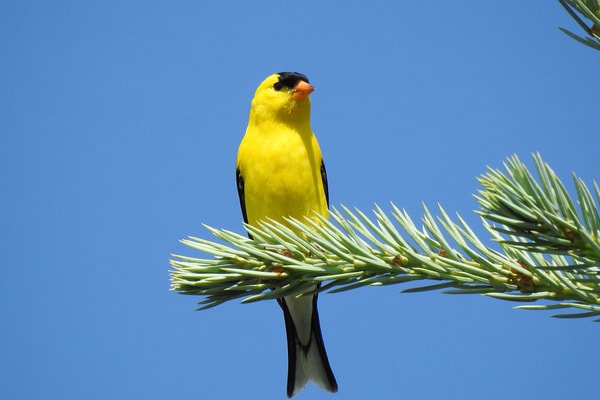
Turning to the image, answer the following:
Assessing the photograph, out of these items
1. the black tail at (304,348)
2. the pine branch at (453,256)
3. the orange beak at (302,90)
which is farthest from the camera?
the orange beak at (302,90)

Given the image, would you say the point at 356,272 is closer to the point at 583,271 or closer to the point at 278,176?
the point at 583,271

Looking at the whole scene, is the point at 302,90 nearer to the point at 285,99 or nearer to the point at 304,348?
the point at 285,99

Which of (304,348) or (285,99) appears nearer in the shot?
(304,348)

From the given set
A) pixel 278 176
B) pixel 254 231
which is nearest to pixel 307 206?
pixel 278 176

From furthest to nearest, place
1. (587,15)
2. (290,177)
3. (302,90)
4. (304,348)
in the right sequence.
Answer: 1. (302,90)
2. (304,348)
3. (290,177)
4. (587,15)

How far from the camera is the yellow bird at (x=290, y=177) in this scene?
11.1 feet

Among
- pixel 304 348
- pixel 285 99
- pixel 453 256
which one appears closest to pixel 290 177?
pixel 285 99

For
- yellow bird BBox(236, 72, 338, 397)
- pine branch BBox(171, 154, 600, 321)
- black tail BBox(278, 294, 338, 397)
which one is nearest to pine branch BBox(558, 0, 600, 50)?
pine branch BBox(171, 154, 600, 321)

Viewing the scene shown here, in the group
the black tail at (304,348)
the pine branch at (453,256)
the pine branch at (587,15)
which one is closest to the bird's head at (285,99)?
the black tail at (304,348)

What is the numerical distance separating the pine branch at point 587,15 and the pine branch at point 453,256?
23cm

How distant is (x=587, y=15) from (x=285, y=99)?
2.73m

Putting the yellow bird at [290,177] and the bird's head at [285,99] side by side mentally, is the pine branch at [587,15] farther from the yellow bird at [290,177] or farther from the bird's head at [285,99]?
the bird's head at [285,99]

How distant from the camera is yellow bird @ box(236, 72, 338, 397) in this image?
11.1 ft

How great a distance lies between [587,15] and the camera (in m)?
1.07
